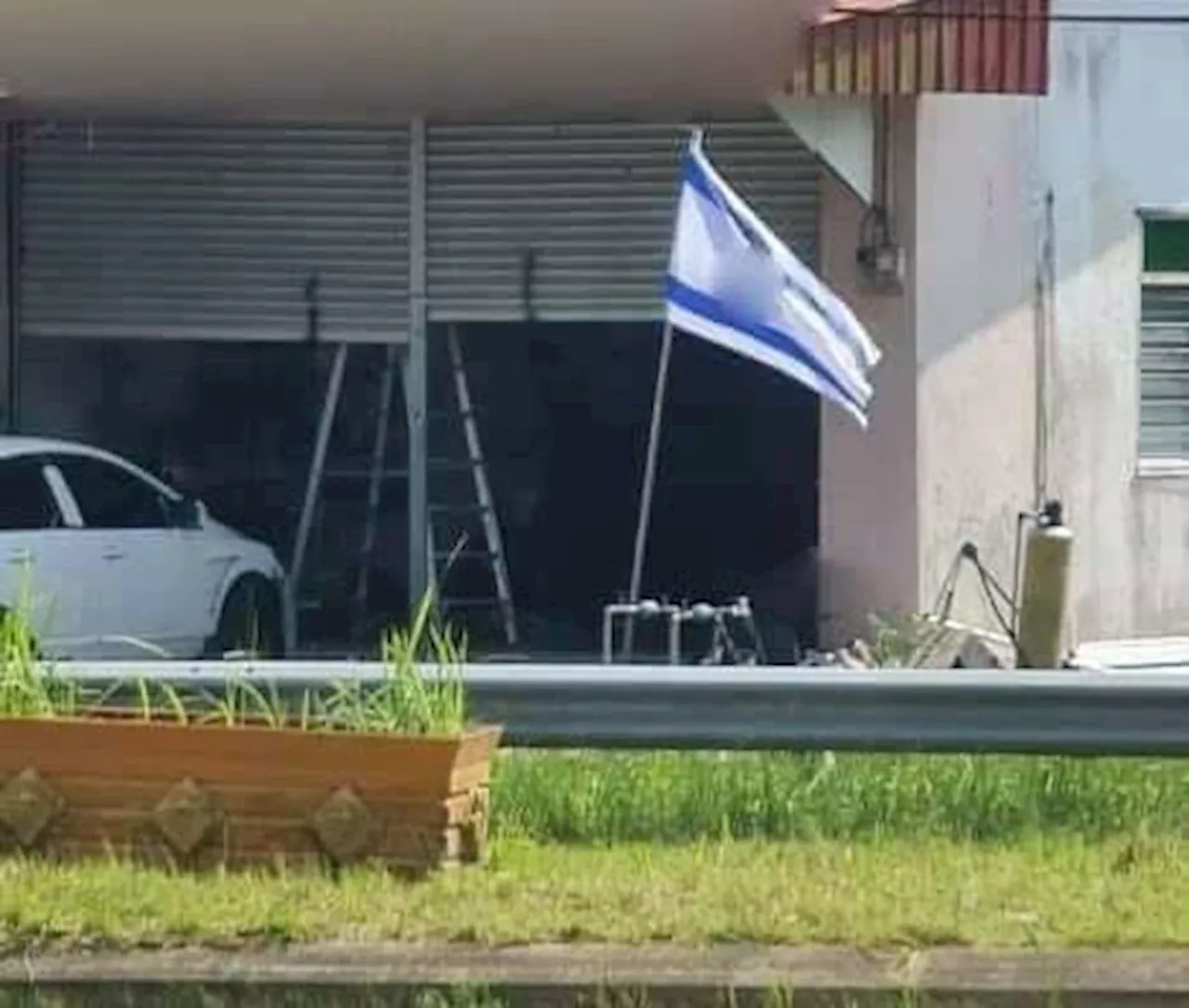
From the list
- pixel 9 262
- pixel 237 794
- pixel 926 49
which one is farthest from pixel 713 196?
pixel 9 262

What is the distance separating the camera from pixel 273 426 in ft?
69.3

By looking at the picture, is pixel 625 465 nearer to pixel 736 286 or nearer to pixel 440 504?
pixel 440 504

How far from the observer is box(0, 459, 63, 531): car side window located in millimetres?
16422

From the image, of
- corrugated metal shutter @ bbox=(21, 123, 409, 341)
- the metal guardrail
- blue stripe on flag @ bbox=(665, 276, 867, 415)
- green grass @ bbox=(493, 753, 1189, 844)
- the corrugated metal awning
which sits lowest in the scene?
green grass @ bbox=(493, 753, 1189, 844)

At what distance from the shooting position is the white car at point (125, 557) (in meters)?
16.5

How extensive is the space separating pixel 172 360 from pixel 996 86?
6.70 m

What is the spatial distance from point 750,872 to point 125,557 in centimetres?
969

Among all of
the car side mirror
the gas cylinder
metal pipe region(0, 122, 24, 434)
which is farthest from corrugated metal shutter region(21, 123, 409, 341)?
the gas cylinder

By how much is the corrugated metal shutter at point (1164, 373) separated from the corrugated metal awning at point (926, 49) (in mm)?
2514

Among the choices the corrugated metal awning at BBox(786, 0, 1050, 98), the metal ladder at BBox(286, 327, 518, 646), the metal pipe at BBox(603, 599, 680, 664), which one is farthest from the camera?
the metal ladder at BBox(286, 327, 518, 646)

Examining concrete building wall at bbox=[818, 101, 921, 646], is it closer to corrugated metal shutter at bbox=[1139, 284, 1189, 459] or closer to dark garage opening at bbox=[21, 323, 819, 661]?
dark garage opening at bbox=[21, 323, 819, 661]

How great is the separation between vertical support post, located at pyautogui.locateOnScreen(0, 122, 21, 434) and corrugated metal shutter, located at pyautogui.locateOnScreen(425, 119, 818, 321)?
3.03 metres

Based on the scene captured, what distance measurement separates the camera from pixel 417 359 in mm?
19891

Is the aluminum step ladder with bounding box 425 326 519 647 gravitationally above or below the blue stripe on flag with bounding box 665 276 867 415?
below
